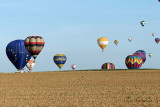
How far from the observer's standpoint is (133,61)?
6888cm

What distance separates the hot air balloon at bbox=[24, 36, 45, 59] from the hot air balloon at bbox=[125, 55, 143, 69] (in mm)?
17737

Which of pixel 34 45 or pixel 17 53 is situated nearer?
pixel 34 45

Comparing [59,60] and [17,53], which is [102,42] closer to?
[59,60]

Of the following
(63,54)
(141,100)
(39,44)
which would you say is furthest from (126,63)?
(141,100)

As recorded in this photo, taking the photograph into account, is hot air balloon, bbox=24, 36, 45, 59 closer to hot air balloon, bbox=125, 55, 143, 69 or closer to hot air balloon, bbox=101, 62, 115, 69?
hot air balloon, bbox=101, 62, 115, 69

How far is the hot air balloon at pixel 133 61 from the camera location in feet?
226

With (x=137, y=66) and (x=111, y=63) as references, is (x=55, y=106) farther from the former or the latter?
(x=111, y=63)

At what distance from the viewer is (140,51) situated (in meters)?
95.1

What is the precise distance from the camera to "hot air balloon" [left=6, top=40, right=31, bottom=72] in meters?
68.1

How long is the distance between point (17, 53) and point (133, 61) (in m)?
23.4

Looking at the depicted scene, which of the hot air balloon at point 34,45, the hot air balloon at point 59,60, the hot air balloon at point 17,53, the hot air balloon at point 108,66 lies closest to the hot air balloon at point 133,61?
the hot air balloon at point 108,66

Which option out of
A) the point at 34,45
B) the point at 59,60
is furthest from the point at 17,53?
the point at 59,60

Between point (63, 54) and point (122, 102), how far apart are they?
69.1 metres

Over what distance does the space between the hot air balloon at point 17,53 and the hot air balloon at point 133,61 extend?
2047cm
